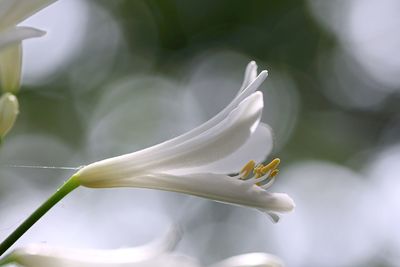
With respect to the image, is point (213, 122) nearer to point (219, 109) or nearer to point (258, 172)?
point (258, 172)

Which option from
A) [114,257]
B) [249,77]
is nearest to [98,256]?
[114,257]

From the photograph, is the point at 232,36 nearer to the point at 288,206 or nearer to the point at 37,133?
the point at 37,133

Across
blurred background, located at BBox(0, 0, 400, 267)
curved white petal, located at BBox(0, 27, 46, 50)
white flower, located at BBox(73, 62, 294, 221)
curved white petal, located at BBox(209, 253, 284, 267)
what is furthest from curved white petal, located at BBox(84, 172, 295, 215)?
blurred background, located at BBox(0, 0, 400, 267)

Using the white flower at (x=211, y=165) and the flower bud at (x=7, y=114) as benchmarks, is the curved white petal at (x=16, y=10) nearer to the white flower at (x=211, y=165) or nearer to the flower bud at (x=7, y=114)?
the flower bud at (x=7, y=114)

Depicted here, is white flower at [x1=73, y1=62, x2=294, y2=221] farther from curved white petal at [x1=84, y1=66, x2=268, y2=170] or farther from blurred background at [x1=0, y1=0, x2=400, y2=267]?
blurred background at [x1=0, y1=0, x2=400, y2=267]

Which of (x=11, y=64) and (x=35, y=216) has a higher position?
(x=11, y=64)
